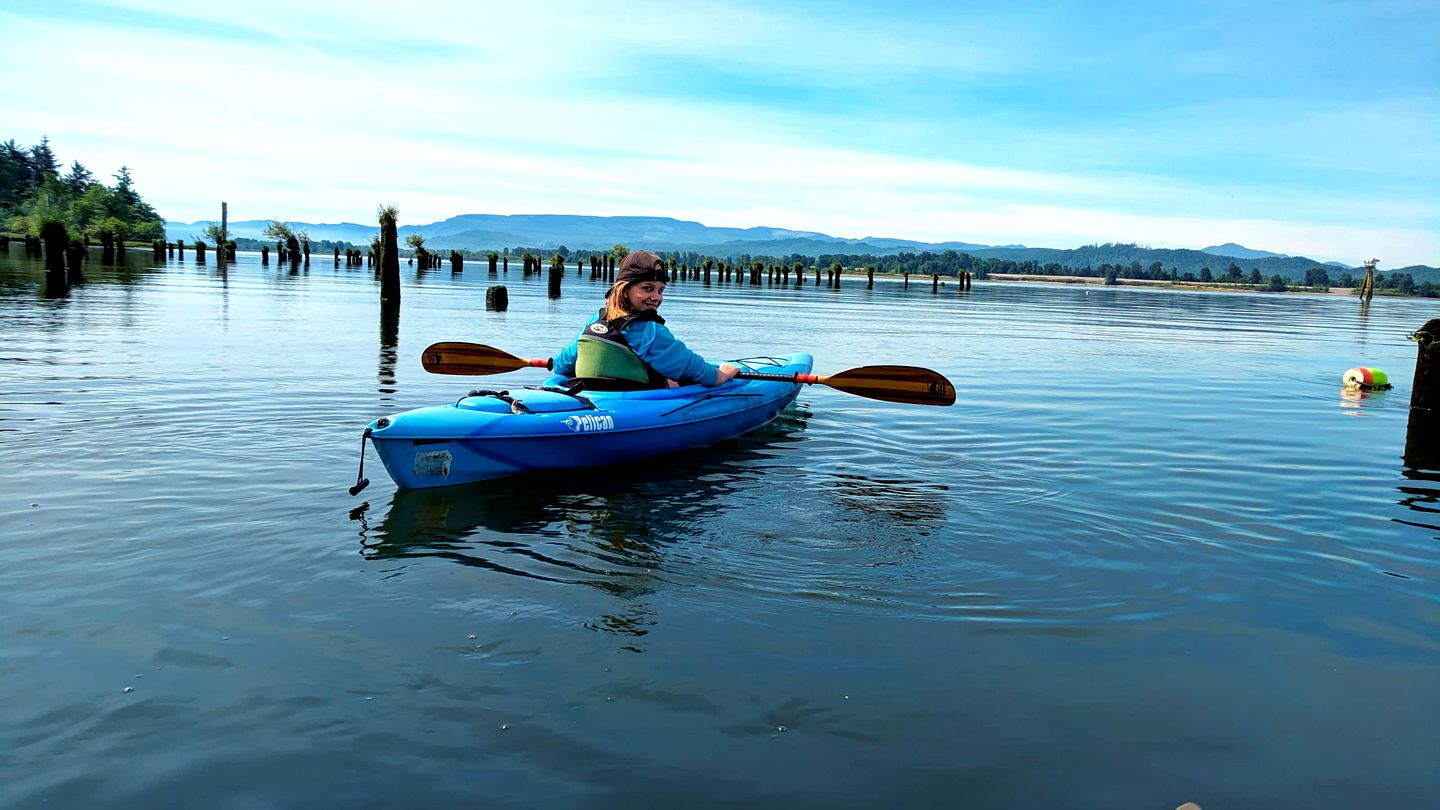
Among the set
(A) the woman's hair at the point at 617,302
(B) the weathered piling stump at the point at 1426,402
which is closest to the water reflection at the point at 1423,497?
(B) the weathered piling stump at the point at 1426,402

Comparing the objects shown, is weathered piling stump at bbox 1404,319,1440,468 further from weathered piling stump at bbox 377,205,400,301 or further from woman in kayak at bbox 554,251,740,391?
weathered piling stump at bbox 377,205,400,301

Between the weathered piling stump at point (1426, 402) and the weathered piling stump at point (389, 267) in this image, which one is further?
the weathered piling stump at point (389, 267)

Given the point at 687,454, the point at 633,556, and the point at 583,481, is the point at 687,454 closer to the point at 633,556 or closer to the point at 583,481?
the point at 583,481

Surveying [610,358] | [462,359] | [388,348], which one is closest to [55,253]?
[388,348]

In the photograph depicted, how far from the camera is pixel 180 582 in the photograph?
536cm

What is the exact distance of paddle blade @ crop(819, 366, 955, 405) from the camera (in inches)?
420

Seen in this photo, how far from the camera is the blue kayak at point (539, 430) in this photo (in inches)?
291

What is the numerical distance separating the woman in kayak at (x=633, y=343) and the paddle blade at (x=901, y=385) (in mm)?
2152

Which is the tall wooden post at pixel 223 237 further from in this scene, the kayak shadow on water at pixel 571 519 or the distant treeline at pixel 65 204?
the kayak shadow on water at pixel 571 519

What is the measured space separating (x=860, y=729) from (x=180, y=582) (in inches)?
155

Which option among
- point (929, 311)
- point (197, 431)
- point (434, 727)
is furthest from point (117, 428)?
point (929, 311)

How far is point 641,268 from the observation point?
856 centimetres

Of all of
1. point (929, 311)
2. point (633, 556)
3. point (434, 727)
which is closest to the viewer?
point (434, 727)

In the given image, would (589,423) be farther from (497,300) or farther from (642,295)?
(497,300)
